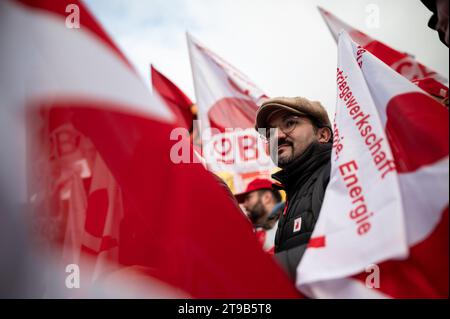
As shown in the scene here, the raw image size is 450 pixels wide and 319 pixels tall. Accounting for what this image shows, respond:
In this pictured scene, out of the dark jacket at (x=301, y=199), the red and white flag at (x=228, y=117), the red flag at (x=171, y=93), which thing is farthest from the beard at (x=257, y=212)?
the dark jacket at (x=301, y=199)

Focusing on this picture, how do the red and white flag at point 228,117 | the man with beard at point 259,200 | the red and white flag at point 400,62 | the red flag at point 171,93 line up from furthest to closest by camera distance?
1. the red flag at point 171,93
2. the man with beard at point 259,200
3. the red and white flag at point 228,117
4. the red and white flag at point 400,62

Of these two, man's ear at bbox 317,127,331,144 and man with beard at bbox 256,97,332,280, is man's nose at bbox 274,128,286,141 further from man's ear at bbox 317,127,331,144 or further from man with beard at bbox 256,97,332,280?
man's ear at bbox 317,127,331,144

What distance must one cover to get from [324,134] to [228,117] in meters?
3.87

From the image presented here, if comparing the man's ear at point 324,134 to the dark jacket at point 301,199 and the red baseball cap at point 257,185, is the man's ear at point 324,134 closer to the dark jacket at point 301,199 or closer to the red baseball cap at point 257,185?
the dark jacket at point 301,199

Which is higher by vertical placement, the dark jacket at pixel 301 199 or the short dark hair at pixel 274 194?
the short dark hair at pixel 274 194

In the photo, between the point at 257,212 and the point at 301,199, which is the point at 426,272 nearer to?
the point at 301,199

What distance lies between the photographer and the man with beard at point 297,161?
6.67 feet

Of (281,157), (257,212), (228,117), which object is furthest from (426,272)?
(228,117)

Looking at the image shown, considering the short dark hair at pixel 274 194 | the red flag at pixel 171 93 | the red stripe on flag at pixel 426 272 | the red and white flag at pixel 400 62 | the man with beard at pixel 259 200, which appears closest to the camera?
the red stripe on flag at pixel 426 272

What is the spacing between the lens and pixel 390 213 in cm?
152

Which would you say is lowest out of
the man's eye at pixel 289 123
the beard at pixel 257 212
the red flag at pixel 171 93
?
the beard at pixel 257 212

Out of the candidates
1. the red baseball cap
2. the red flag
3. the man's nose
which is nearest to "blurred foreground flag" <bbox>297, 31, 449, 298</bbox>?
the man's nose
